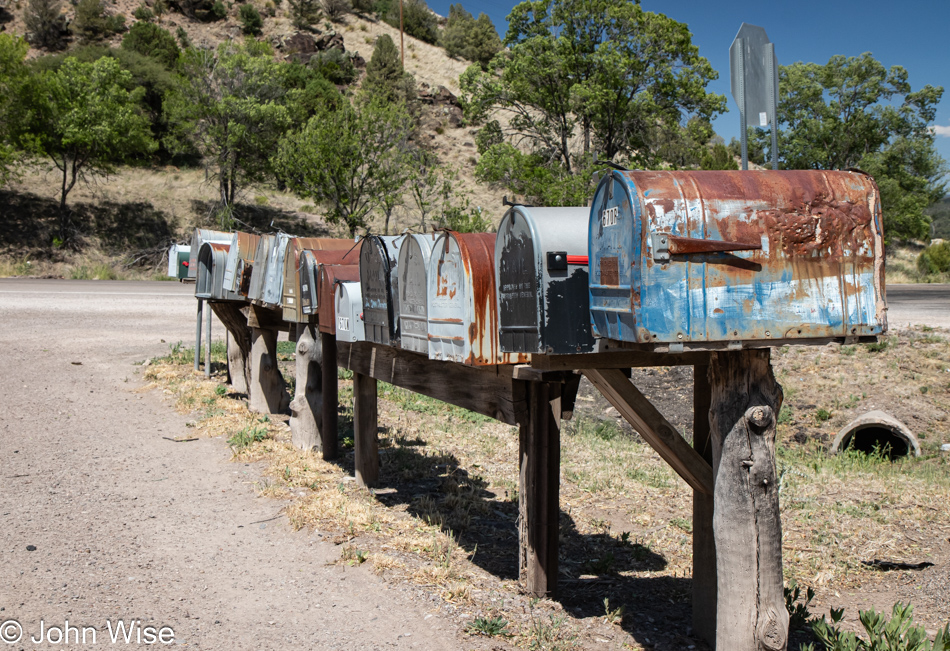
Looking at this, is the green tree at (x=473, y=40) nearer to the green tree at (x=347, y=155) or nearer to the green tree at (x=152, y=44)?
the green tree at (x=152, y=44)

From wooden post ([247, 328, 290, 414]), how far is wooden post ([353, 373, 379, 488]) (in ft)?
7.39

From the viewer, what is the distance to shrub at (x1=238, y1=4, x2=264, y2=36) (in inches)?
1795

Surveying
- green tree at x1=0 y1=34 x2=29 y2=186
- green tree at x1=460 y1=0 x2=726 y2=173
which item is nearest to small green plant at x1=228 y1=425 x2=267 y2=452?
green tree at x1=460 y1=0 x2=726 y2=173

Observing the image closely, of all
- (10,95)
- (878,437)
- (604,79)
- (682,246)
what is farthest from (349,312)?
(10,95)

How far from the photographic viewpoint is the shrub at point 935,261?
21.7m

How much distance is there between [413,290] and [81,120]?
79.3 ft

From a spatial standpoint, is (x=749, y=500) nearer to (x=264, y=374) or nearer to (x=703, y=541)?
(x=703, y=541)

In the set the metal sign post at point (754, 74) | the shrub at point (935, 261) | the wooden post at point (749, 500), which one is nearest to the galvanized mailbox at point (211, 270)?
the metal sign post at point (754, 74)

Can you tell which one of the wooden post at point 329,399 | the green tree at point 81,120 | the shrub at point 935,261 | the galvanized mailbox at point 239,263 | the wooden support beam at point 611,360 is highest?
the green tree at point 81,120

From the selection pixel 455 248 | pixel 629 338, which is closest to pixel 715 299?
pixel 629 338

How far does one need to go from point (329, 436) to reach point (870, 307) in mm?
4155

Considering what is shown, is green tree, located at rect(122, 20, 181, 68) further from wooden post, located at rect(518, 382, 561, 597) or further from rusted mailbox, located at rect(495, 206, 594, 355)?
rusted mailbox, located at rect(495, 206, 594, 355)

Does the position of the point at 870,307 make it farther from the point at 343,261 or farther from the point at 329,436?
the point at 329,436

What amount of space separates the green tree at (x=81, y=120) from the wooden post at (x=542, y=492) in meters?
23.5
